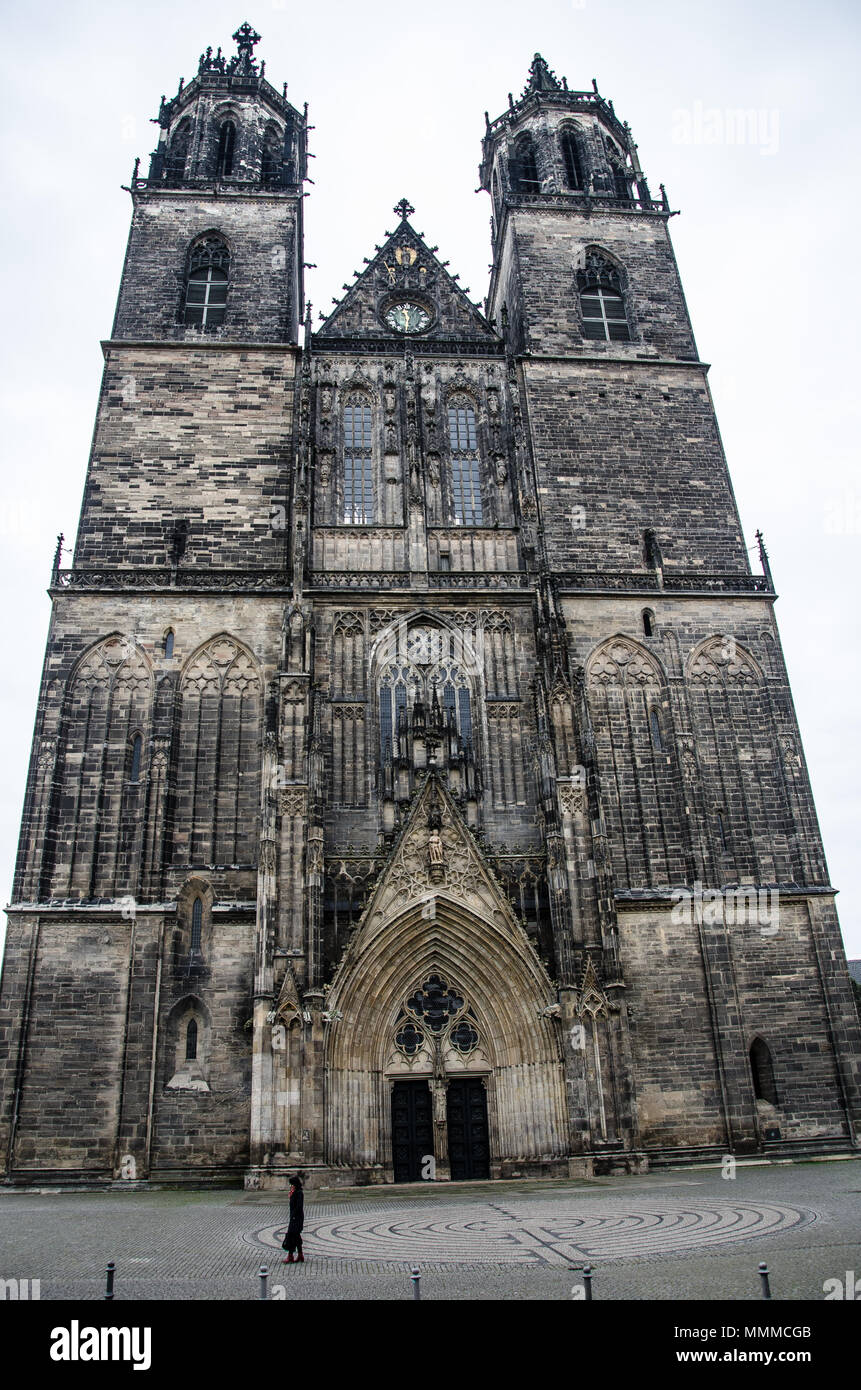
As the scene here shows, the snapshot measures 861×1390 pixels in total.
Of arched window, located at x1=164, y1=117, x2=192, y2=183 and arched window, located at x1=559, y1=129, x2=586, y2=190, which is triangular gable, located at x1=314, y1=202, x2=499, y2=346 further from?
arched window, located at x1=164, y1=117, x2=192, y2=183

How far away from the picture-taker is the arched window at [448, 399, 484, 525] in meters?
23.1

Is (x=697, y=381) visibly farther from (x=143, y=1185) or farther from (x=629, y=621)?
(x=143, y=1185)

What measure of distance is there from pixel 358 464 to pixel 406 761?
8.17 metres

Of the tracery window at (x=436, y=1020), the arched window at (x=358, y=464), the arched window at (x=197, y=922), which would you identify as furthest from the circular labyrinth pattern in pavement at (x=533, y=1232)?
the arched window at (x=358, y=464)

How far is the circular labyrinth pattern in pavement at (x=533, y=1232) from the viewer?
8531mm

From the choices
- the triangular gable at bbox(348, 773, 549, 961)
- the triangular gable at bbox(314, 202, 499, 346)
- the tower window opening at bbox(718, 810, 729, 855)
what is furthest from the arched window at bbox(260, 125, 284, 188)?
the tower window opening at bbox(718, 810, 729, 855)

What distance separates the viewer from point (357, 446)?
2356 cm

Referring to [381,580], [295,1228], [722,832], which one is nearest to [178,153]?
[381,580]

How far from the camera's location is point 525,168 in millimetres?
29609

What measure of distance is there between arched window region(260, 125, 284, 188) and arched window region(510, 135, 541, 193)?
23.3ft

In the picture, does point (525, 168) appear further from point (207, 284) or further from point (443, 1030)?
point (443, 1030)

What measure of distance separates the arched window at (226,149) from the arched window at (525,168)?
8.54 m

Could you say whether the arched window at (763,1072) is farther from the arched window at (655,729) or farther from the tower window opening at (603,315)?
the tower window opening at (603,315)

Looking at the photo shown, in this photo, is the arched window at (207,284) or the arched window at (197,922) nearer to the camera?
the arched window at (197,922)
